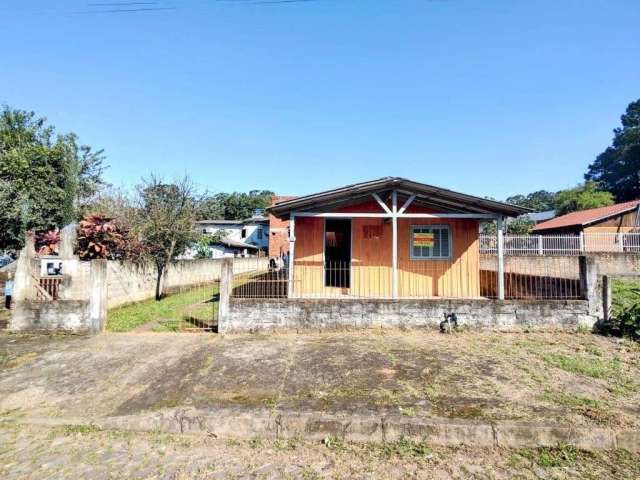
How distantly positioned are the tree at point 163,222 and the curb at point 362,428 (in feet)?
30.7

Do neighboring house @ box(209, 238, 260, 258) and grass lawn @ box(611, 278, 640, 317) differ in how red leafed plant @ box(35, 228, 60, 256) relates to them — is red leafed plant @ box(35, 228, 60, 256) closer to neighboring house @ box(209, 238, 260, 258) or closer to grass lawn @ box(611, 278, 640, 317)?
neighboring house @ box(209, 238, 260, 258)

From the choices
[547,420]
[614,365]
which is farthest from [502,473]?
[614,365]

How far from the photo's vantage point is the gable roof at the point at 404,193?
8.77 meters

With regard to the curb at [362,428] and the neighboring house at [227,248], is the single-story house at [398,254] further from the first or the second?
the neighboring house at [227,248]

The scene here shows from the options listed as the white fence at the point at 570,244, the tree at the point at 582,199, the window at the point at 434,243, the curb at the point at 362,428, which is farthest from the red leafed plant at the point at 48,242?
the tree at the point at 582,199

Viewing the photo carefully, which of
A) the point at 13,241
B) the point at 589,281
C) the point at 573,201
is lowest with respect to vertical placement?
the point at 589,281

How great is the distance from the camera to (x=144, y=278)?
42.1 ft

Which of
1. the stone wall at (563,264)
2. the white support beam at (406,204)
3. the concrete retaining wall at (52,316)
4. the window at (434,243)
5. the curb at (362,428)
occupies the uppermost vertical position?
the white support beam at (406,204)

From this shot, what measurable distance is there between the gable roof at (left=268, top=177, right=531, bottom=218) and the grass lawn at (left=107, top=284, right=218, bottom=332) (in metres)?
3.52

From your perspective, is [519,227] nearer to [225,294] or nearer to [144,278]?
[144,278]

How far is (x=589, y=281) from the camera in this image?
765cm

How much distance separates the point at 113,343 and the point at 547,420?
7661mm

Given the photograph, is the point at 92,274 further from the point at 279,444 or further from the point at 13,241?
the point at 13,241

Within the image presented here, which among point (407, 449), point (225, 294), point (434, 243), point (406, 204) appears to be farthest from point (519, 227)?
point (407, 449)
